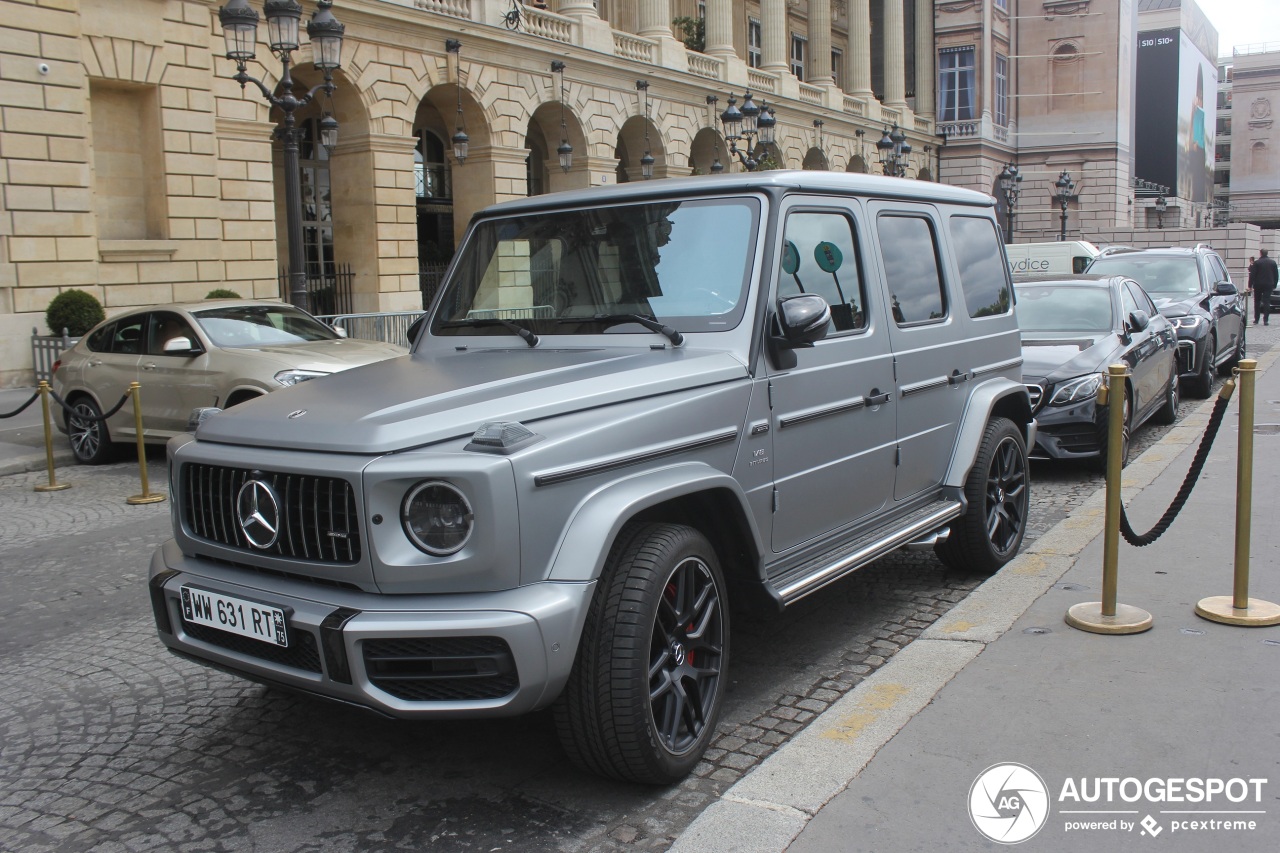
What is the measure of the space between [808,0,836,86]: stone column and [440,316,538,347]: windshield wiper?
4326 cm

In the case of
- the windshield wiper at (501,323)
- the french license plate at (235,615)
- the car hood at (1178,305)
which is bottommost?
the french license plate at (235,615)

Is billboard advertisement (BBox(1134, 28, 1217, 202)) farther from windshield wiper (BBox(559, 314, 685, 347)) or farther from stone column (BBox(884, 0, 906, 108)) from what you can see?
windshield wiper (BBox(559, 314, 685, 347))

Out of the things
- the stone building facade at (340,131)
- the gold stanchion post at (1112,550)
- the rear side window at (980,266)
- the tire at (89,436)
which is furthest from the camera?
the stone building facade at (340,131)

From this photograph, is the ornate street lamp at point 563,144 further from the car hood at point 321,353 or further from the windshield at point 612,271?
the windshield at point 612,271

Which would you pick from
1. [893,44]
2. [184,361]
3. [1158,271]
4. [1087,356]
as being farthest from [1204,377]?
[893,44]

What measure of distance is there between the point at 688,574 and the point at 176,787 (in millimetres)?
1835

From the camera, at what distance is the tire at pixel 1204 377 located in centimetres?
1451

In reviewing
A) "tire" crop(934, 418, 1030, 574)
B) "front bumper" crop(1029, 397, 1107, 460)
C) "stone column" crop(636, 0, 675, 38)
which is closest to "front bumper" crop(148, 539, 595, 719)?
"tire" crop(934, 418, 1030, 574)

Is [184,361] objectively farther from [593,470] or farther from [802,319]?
[593,470]

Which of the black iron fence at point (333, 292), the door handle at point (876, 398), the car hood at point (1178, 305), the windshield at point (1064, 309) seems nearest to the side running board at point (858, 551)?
the door handle at point (876, 398)

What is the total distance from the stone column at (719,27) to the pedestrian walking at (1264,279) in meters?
17.5

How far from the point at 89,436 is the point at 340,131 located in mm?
15557

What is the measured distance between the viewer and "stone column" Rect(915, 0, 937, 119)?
2323 inches

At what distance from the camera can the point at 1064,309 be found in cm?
1066
